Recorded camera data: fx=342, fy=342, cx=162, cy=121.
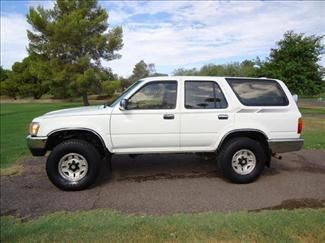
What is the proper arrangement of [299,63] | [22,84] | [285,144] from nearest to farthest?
[299,63] → [285,144] → [22,84]

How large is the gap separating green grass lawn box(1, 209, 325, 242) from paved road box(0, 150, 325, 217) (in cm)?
38

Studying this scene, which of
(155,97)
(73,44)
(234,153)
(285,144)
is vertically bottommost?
(234,153)

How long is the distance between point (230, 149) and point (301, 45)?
2237 mm

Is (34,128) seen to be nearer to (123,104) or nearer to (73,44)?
(123,104)

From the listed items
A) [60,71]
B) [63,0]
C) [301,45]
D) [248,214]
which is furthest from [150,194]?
[63,0]

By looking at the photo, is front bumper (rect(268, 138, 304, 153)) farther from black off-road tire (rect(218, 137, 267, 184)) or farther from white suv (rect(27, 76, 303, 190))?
black off-road tire (rect(218, 137, 267, 184))

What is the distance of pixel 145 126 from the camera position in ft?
18.6

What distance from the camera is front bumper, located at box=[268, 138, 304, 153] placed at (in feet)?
19.0

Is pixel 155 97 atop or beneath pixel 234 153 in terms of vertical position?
atop

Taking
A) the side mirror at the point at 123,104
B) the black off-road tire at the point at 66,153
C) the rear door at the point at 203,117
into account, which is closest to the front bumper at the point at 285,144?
the rear door at the point at 203,117

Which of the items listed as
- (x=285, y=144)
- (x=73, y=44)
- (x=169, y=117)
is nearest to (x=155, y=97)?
(x=169, y=117)

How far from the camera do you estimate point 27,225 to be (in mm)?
4277

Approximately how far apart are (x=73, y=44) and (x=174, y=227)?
110ft

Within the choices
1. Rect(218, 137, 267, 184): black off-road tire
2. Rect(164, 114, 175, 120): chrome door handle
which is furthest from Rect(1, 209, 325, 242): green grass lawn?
Rect(164, 114, 175, 120): chrome door handle
